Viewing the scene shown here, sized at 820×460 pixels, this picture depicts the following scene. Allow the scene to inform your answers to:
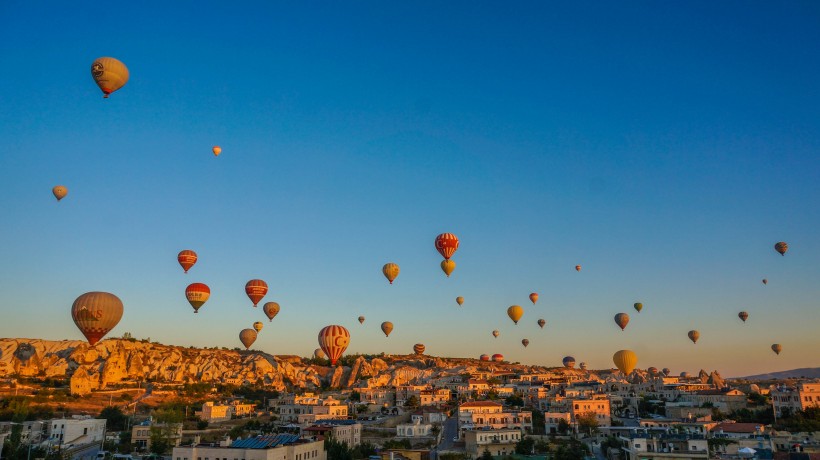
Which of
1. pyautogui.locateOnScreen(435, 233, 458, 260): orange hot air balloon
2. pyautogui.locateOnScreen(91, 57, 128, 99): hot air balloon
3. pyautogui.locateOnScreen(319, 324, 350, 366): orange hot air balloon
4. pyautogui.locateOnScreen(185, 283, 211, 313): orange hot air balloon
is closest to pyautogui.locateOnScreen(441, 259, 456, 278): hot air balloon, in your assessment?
pyautogui.locateOnScreen(435, 233, 458, 260): orange hot air balloon

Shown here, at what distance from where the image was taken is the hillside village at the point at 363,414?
34.9 metres

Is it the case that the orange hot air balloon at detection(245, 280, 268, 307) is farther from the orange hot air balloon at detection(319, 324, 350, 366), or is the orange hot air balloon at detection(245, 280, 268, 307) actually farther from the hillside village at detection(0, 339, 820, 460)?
the hillside village at detection(0, 339, 820, 460)

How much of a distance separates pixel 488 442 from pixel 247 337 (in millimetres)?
37131

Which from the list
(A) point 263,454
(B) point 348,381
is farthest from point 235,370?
(A) point 263,454

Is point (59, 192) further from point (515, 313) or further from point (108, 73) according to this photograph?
point (515, 313)

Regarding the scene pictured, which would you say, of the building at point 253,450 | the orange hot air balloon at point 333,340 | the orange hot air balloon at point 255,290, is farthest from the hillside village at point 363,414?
the orange hot air balloon at point 255,290

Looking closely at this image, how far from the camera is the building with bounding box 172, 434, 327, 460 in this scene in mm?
29500

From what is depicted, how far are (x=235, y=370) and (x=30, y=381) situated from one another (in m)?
Result: 24.7

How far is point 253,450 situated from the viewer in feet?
96.5

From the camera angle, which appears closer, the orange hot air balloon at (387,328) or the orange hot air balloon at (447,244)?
the orange hot air balloon at (447,244)

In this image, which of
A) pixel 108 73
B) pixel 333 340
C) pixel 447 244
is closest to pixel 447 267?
pixel 447 244

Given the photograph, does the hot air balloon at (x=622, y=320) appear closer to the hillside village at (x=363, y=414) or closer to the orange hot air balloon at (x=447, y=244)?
the hillside village at (x=363, y=414)

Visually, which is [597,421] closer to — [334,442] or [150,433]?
[334,442]

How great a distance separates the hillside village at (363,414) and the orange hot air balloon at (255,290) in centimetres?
951
